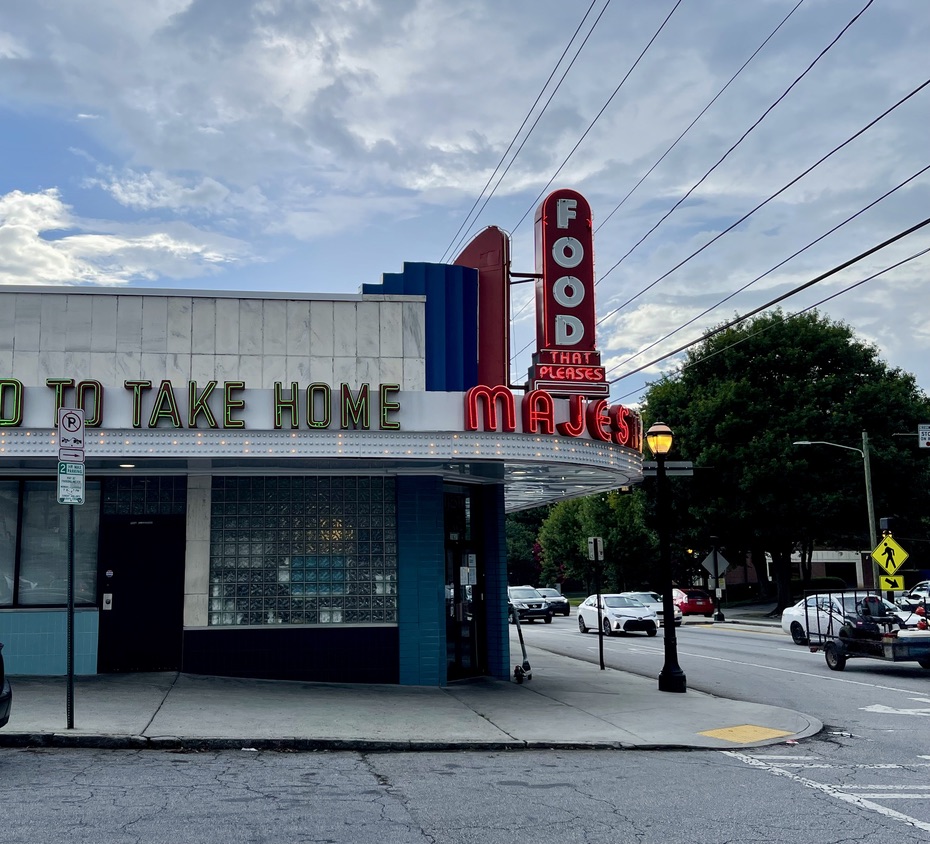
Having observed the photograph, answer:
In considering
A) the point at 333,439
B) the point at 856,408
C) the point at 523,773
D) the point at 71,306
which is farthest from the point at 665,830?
the point at 856,408

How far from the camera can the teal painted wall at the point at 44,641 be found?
49.0 ft

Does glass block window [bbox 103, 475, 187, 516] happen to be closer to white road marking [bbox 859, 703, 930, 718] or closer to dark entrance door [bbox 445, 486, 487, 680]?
dark entrance door [bbox 445, 486, 487, 680]

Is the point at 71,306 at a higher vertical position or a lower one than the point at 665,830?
higher

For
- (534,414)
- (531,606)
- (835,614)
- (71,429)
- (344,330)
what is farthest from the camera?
(531,606)

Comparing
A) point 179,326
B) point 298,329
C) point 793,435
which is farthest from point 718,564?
point 179,326

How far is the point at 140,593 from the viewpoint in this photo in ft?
50.4

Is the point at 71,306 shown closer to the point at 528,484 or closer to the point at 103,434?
A: the point at 103,434

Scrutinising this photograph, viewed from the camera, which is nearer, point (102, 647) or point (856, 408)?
point (102, 647)

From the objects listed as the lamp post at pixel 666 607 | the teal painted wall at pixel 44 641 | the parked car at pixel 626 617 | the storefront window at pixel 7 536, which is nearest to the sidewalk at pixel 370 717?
the lamp post at pixel 666 607

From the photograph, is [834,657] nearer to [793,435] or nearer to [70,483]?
[70,483]

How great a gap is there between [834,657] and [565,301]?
9.95 meters

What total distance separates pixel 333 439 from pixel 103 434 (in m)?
3.00

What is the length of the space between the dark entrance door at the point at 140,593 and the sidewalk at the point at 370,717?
43cm

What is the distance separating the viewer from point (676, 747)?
455 inches
